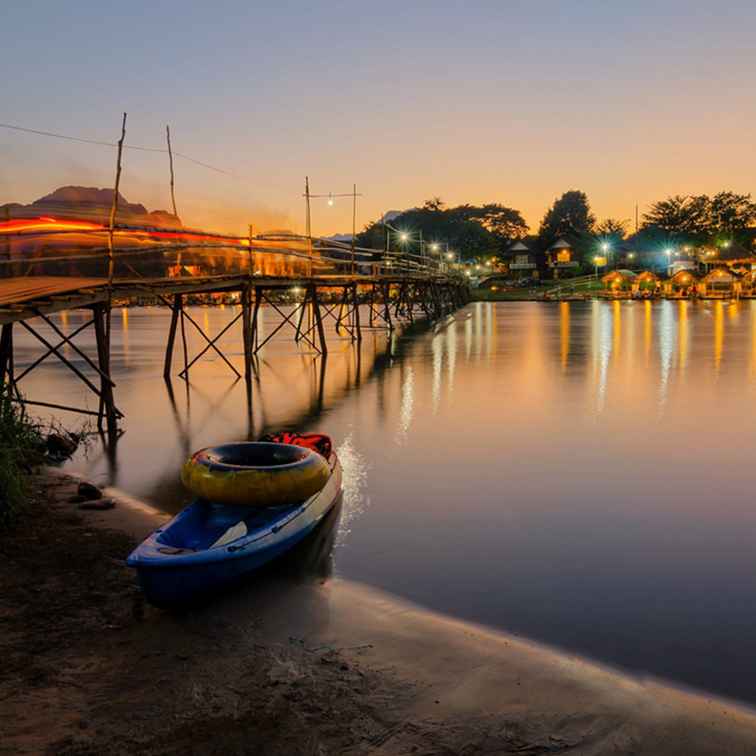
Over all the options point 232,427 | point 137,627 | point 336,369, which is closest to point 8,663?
point 137,627

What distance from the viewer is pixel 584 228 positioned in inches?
6260

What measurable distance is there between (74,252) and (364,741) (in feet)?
67.1

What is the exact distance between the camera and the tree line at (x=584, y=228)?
13488 cm

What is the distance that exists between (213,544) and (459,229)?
15239cm

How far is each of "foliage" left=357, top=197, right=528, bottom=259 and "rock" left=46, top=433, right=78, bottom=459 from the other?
119m

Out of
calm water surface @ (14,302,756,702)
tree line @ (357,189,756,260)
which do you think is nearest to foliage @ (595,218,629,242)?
tree line @ (357,189,756,260)

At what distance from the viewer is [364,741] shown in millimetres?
5102

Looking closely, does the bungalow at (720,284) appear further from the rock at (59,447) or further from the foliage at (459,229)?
the rock at (59,447)

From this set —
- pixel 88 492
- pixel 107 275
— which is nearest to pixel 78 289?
pixel 107 275

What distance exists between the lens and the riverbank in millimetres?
5117

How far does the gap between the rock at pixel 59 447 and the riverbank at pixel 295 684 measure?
656 cm

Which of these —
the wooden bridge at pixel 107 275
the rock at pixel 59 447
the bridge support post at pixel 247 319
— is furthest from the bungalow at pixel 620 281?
the rock at pixel 59 447

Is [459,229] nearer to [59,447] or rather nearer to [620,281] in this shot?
[620,281]

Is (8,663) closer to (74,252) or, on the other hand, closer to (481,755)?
(481,755)
